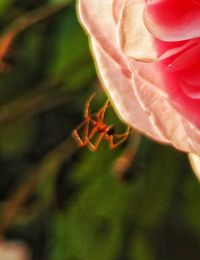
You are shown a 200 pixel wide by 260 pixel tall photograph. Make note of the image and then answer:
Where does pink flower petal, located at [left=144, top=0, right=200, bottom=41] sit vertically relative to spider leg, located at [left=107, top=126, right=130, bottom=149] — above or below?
above

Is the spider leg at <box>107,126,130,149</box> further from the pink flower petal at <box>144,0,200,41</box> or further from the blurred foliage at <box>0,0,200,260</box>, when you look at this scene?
the pink flower petal at <box>144,0,200,41</box>

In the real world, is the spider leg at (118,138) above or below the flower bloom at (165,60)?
below

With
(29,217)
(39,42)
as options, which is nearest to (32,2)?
(39,42)

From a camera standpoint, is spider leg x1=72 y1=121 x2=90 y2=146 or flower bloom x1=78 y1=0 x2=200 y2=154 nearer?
flower bloom x1=78 y1=0 x2=200 y2=154

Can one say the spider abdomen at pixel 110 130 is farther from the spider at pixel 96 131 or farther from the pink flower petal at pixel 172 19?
the pink flower petal at pixel 172 19

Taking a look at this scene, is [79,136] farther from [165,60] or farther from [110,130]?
[165,60]

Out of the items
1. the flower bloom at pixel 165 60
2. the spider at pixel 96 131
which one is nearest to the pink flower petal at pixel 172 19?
the flower bloom at pixel 165 60

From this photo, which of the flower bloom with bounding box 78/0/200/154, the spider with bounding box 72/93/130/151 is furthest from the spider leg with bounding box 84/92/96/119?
the flower bloom with bounding box 78/0/200/154
